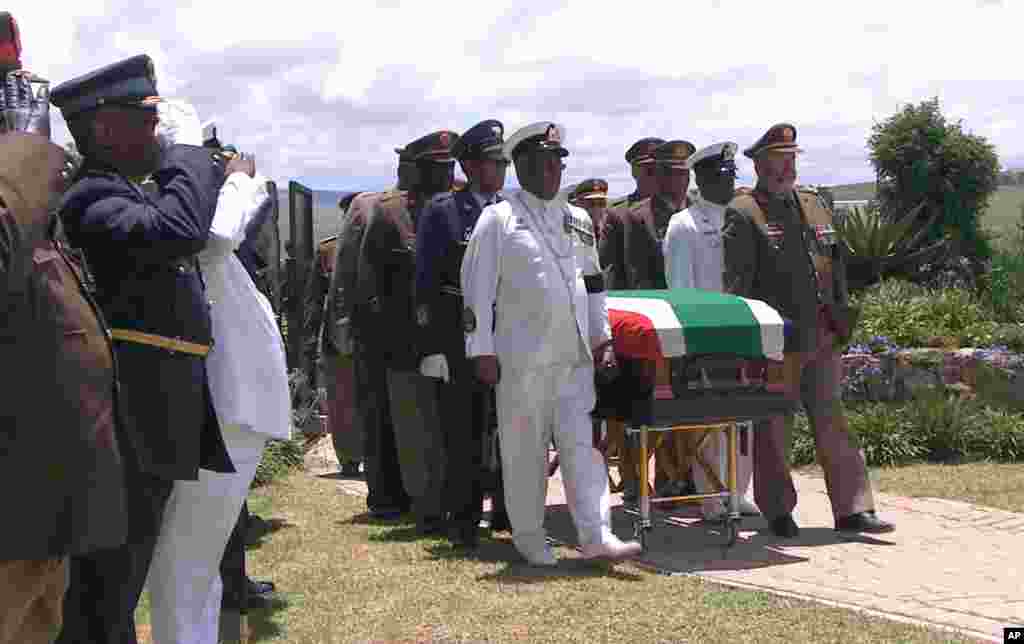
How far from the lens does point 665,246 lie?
350 inches

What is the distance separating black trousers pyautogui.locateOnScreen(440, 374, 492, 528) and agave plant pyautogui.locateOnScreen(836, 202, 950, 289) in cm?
773

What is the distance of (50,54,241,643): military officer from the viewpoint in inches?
162

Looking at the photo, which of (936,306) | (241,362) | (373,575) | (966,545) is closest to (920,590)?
(966,545)

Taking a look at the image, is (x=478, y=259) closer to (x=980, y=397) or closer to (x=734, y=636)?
(x=734, y=636)

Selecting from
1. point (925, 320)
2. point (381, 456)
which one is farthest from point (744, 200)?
point (925, 320)

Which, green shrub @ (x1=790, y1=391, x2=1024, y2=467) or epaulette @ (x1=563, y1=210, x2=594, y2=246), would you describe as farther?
green shrub @ (x1=790, y1=391, x2=1024, y2=467)

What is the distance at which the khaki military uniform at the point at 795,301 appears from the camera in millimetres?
8078

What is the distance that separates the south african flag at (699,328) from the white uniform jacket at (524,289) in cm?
32

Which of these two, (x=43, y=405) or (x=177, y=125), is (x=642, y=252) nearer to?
(x=177, y=125)

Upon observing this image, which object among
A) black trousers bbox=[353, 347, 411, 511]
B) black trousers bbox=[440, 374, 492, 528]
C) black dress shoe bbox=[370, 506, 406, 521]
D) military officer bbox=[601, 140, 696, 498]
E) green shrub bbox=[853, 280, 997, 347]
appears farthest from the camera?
green shrub bbox=[853, 280, 997, 347]

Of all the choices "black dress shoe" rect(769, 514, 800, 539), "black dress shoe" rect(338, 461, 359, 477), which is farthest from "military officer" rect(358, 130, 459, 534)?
"black dress shoe" rect(338, 461, 359, 477)

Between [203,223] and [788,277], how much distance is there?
179 inches

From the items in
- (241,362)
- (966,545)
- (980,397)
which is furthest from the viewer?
(980,397)

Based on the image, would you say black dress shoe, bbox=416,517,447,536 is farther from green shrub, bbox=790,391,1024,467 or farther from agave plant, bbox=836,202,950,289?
agave plant, bbox=836,202,950,289
